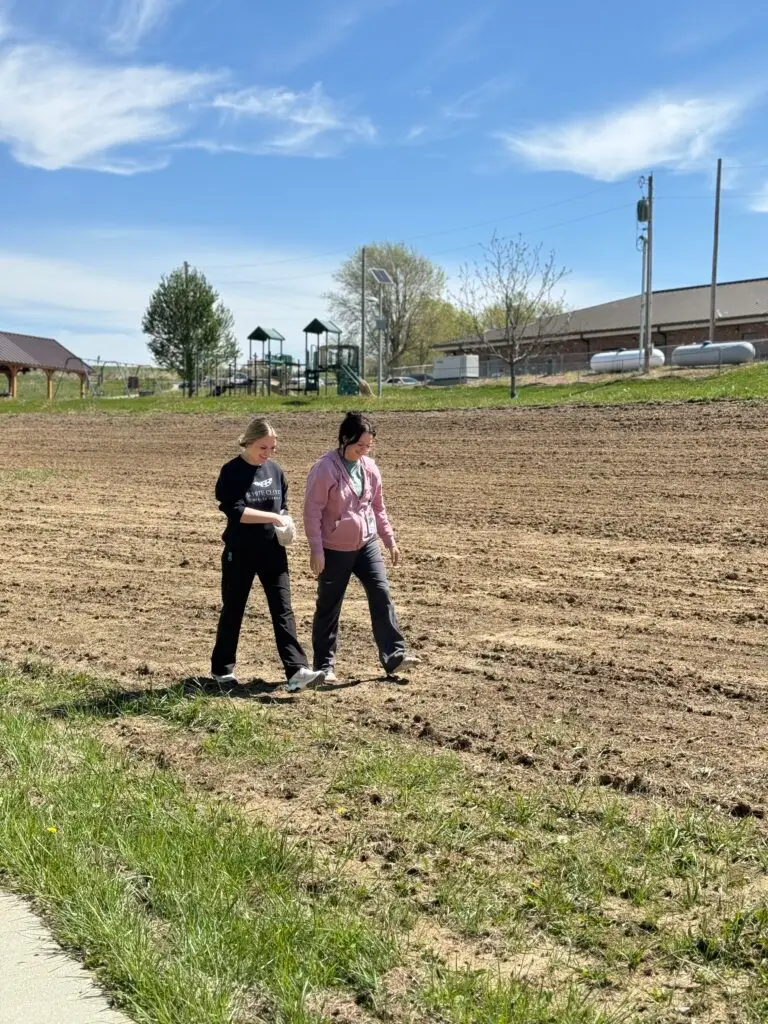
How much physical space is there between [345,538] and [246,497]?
75cm

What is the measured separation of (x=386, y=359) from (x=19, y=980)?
84757 millimetres

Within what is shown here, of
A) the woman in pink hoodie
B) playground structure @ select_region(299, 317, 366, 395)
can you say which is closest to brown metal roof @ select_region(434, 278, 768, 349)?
playground structure @ select_region(299, 317, 366, 395)

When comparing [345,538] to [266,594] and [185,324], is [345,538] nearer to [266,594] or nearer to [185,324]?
[266,594]

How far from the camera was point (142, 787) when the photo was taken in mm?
5312

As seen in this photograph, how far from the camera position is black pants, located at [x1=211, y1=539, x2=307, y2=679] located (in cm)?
725

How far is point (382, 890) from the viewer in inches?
170

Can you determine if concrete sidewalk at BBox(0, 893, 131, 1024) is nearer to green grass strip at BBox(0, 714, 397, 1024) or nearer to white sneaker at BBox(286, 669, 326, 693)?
Answer: green grass strip at BBox(0, 714, 397, 1024)

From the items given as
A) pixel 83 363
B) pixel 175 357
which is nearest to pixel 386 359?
pixel 175 357

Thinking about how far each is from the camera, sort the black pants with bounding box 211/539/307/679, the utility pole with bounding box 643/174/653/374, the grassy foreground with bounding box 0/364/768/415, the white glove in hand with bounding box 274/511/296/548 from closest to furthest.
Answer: the white glove in hand with bounding box 274/511/296/548 → the black pants with bounding box 211/539/307/679 → the grassy foreground with bounding box 0/364/768/415 → the utility pole with bounding box 643/174/653/374

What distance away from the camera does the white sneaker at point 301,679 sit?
7262 mm

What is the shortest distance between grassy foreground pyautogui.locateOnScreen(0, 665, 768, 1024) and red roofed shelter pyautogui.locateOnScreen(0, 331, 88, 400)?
162ft

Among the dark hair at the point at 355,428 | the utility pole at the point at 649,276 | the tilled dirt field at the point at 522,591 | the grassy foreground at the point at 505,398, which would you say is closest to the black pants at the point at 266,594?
the tilled dirt field at the point at 522,591

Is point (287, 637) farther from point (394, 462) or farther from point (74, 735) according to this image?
point (394, 462)

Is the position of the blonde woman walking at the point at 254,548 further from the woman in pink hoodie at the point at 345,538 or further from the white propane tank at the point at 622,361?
the white propane tank at the point at 622,361
